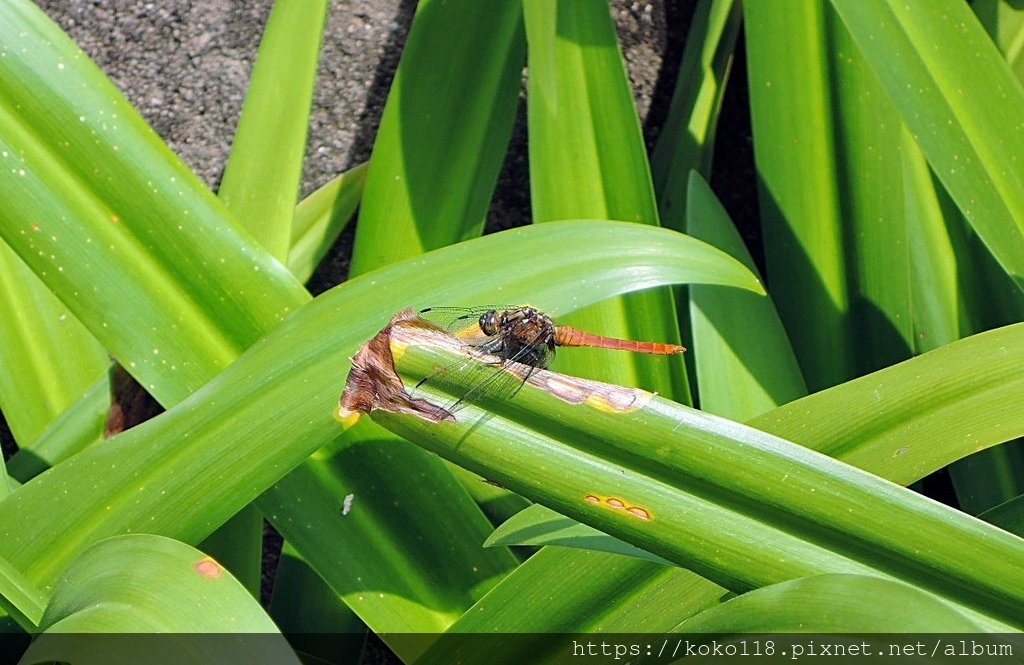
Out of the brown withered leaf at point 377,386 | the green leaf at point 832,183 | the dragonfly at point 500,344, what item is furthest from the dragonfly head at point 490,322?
the green leaf at point 832,183

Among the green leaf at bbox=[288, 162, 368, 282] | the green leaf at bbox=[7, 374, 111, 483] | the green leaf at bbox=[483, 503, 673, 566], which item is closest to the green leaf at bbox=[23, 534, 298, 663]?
the green leaf at bbox=[483, 503, 673, 566]

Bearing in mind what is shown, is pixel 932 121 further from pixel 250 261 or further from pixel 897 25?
pixel 250 261

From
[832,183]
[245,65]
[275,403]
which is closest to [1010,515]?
[832,183]

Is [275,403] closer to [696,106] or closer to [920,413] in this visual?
[920,413]

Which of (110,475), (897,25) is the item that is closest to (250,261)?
(110,475)

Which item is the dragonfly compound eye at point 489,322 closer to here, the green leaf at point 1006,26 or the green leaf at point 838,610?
the green leaf at point 838,610
